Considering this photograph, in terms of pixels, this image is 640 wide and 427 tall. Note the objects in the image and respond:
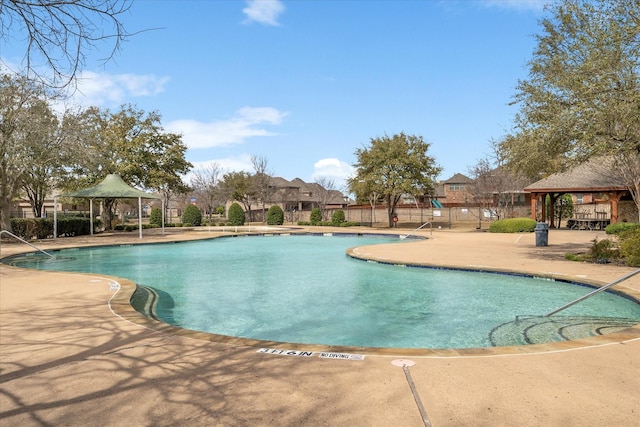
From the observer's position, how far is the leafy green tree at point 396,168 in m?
31.9

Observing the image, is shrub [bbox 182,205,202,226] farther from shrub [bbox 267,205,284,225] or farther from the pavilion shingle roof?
the pavilion shingle roof

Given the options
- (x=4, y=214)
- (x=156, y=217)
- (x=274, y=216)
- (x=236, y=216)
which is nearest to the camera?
(x=4, y=214)

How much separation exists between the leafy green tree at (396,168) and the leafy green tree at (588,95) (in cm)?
1953

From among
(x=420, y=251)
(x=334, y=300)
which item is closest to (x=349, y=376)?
(x=334, y=300)

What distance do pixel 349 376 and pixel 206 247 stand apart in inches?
690

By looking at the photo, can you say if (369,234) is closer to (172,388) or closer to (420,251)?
(420,251)

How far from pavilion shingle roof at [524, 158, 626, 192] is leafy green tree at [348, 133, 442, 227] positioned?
7628 millimetres

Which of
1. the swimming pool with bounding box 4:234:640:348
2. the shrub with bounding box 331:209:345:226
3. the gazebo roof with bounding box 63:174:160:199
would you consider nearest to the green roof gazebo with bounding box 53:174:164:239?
the gazebo roof with bounding box 63:174:160:199

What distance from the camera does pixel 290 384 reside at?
11.6 ft

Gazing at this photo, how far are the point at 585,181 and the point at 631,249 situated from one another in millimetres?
17826

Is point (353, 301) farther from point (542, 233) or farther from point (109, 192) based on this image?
point (109, 192)

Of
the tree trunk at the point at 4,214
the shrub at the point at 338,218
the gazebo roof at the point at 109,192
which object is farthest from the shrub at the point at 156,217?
the tree trunk at the point at 4,214

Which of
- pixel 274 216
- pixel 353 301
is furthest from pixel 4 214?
pixel 274 216

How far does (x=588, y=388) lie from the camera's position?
11.3 feet
